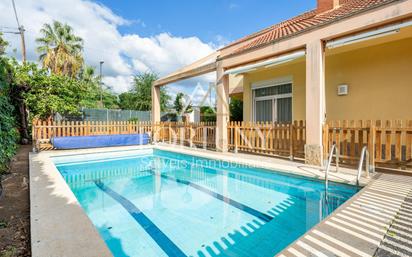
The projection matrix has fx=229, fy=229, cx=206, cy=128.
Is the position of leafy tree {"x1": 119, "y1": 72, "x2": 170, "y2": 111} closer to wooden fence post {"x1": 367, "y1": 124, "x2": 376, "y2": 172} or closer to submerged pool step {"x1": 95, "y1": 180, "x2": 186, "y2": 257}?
submerged pool step {"x1": 95, "y1": 180, "x2": 186, "y2": 257}

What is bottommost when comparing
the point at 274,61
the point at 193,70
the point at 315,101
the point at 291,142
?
the point at 291,142

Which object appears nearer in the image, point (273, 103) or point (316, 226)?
point (316, 226)

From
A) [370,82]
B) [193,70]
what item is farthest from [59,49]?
[370,82]

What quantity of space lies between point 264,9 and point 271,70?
5138mm

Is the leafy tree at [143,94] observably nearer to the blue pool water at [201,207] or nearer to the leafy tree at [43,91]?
the leafy tree at [43,91]

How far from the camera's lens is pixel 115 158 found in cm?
1152

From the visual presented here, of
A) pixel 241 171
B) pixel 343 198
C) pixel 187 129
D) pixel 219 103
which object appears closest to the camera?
pixel 343 198

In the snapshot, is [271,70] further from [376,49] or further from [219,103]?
[376,49]

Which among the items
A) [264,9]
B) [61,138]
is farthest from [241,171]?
[264,9]

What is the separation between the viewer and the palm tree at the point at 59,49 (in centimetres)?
2367

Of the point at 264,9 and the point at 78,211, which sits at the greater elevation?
the point at 264,9

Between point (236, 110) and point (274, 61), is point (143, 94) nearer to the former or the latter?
point (236, 110)

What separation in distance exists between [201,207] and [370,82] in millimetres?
8632

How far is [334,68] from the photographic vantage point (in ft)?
34.0
